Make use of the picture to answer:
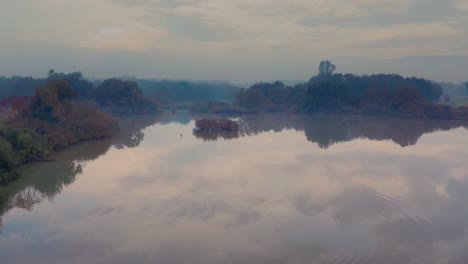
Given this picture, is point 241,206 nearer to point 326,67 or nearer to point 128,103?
point 128,103

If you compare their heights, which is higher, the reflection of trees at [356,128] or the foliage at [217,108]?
the foliage at [217,108]

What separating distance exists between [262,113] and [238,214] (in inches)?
1515

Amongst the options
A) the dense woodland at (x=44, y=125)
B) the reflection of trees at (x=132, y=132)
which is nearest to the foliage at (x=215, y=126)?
the reflection of trees at (x=132, y=132)

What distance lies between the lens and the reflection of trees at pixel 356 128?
2755 cm

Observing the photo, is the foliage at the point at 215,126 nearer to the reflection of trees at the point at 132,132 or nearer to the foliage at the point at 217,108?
the reflection of trees at the point at 132,132

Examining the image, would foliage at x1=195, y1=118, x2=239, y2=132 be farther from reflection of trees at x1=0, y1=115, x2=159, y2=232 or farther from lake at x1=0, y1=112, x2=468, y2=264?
lake at x1=0, y1=112, x2=468, y2=264

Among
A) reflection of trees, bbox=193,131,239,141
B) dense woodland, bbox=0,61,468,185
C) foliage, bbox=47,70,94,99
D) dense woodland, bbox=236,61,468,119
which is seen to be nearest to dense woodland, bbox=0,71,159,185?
dense woodland, bbox=0,61,468,185

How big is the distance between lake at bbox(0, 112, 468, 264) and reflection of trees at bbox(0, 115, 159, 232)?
0.18 feet

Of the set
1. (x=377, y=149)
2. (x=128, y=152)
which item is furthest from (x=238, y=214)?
(x=377, y=149)

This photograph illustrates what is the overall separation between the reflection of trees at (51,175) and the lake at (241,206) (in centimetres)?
5

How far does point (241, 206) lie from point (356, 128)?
22730mm

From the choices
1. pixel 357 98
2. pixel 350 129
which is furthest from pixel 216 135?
pixel 357 98

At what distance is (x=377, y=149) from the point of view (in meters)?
23.0

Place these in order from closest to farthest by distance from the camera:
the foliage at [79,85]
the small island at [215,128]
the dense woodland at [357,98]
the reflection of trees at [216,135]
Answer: the reflection of trees at [216,135]
the small island at [215,128]
the dense woodland at [357,98]
the foliage at [79,85]
